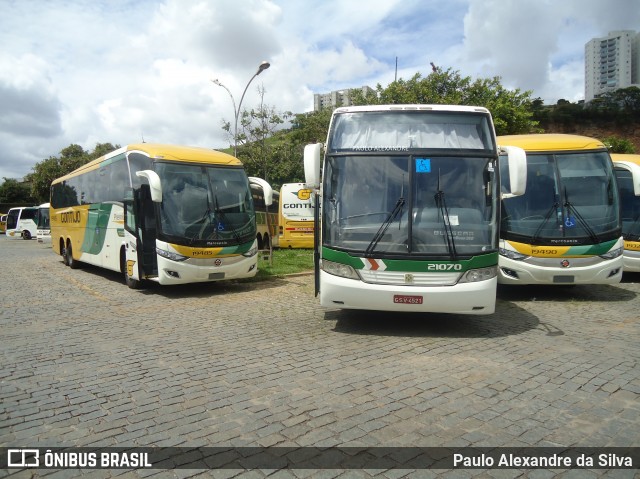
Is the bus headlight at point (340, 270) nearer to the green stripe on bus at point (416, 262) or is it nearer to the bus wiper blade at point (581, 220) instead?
the green stripe on bus at point (416, 262)

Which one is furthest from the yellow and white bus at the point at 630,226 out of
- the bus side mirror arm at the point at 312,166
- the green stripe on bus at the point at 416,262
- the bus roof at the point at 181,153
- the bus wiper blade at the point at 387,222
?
the bus roof at the point at 181,153

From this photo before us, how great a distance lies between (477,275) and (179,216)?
6.36 metres

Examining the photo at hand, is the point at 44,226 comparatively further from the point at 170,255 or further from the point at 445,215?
the point at 445,215

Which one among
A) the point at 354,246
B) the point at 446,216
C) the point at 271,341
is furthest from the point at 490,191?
A: the point at 271,341

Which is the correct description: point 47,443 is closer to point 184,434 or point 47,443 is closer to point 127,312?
point 184,434

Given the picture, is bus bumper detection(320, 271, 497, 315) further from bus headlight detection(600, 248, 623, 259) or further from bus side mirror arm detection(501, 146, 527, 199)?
bus headlight detection(600, 248, 623, 259)

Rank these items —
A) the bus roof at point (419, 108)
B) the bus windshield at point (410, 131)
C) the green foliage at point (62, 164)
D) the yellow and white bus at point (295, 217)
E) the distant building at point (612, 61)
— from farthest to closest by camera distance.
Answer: the distant building at point (612, 61) → the green foliage at point (62, 164) → the yellow and white bus at point (295, 217) → the bus roof at point (419, 108) → the bus windshield at point (410, 131)

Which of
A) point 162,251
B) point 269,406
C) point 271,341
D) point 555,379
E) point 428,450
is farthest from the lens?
point 162,251

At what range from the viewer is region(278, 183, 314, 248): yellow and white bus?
21.7 meters

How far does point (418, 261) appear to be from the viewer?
680cm

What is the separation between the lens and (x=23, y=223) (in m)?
40.8

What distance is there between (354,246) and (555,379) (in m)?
3.00

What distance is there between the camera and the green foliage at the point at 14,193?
69.6 meters

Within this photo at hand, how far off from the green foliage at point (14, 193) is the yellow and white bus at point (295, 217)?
61.4 metres
